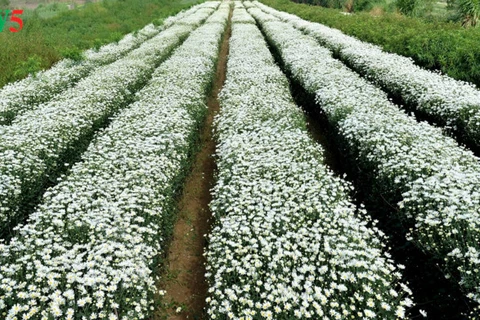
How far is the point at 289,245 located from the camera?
551cm

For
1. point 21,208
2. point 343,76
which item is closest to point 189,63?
point 343,76

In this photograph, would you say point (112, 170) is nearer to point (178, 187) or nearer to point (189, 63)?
point (178, 187)

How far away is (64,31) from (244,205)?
35.1m

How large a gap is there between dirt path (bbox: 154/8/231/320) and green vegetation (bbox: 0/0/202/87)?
1099 cm

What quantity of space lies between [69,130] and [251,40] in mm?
18011

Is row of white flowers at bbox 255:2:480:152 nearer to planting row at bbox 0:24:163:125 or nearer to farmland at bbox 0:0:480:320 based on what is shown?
farmland at bbox 0:0:480:320

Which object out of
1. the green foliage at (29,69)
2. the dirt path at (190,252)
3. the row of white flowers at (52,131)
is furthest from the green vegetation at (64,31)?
the dirt path at (190,252)

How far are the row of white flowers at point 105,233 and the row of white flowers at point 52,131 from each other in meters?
0.96

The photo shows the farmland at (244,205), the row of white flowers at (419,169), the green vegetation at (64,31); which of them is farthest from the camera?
the green vegetation at (64,31)

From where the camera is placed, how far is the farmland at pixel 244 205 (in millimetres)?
4766

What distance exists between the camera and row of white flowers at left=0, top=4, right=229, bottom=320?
4.55 m
